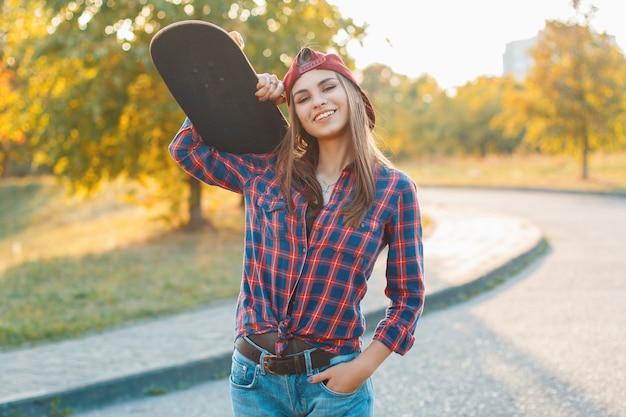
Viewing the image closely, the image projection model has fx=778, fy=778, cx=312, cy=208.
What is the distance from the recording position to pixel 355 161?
243 cm

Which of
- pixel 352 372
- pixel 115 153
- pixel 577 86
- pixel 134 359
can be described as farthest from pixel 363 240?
pixel 577 86

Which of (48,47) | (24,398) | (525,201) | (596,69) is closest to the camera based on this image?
(24,398)

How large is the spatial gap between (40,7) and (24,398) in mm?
9666

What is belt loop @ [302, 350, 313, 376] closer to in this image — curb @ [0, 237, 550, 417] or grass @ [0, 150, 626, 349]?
curb @ [0, 237, 550, 417]

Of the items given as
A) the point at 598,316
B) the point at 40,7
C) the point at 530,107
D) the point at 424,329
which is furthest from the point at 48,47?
the point at 530,107

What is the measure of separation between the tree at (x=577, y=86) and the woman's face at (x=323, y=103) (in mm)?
27585

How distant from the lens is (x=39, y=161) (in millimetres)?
13688

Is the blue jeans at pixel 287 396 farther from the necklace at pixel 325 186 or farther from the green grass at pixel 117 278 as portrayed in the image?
the green grass at pixel 117 278

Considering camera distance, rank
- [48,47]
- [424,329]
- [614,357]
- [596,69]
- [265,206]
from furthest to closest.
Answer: [596,69], [48,47], [424,329], [614,357], [265,206]

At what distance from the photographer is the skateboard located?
2.58m

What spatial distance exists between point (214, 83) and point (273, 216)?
534mm

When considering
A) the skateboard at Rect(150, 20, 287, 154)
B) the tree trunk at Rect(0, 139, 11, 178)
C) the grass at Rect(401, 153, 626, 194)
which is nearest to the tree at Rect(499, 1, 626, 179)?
the grass at Rect(401, 153, 626, 194)

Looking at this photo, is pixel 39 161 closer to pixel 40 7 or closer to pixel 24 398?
pixel 40 7

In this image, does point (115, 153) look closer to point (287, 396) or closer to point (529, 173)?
point (287, 396)
